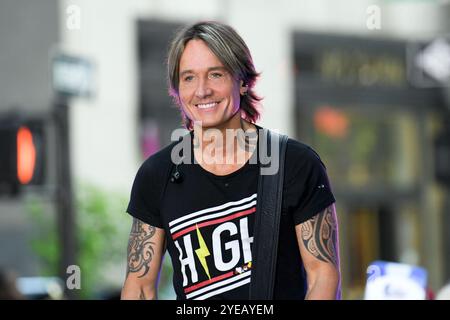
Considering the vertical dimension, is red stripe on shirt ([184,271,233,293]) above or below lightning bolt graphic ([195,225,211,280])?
below

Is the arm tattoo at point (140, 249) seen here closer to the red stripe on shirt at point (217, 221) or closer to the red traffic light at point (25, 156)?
the red stripe on shirt at point (217, 221)

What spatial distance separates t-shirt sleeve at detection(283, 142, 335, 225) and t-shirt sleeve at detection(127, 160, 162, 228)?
40 cm

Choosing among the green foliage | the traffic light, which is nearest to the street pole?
the traffic light

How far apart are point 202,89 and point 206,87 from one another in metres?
0.01

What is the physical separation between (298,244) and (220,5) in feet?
48.5

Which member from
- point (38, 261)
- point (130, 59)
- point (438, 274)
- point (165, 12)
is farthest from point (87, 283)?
point (438, 274)

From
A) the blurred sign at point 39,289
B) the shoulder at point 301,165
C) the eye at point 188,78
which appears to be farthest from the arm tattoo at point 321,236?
the blurred sign at point 39,289

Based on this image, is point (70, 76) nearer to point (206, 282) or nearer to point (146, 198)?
point (146, 198)

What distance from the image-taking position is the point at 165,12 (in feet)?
56.0

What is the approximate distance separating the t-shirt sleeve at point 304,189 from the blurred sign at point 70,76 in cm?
715

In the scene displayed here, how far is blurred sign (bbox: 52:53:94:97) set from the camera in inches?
395

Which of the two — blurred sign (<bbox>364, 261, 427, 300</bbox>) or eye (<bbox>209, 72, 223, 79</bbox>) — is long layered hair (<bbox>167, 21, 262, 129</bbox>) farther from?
blurred sign (<bbox>364, 261, 427, 300</bbox>)
